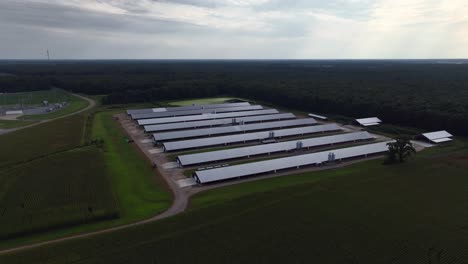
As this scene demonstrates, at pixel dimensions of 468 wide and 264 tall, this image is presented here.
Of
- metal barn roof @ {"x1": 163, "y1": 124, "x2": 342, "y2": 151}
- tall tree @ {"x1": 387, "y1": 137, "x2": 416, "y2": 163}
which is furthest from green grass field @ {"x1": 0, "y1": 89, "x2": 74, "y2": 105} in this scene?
tall tree @ {"x1": 387, "y1": 137, "x2": 416, "y2": 163}

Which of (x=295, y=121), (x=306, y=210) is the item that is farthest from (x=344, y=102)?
(x=306, y=210)

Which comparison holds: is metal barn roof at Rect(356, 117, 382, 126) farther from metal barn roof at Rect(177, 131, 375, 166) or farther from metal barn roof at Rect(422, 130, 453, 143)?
metal barn roof at Rect(422, 130, 453, 143)

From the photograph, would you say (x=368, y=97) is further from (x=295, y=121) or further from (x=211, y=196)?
(x=211, y=196)

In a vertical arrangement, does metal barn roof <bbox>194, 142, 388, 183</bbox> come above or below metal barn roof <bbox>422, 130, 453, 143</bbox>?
below

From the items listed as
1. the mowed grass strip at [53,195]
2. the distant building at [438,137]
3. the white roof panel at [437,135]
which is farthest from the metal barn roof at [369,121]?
the mowed grass strip at [53,195]

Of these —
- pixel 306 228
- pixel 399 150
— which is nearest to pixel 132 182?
pixel 306 228

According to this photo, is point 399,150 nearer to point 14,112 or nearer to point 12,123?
point 12,123
